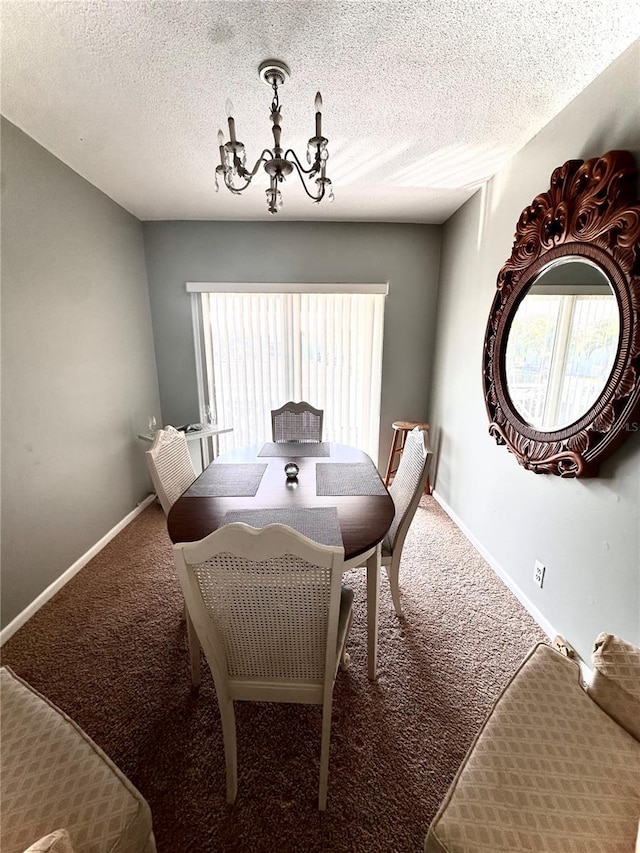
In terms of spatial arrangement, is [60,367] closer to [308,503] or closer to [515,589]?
[308,503]

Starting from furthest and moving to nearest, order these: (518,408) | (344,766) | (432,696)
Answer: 1. (518,408)
2. (432,696)
3. (344,766)

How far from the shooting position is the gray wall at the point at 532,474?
1361 millimetres

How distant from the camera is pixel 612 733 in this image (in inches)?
35.0

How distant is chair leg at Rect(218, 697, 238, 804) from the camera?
1086mm

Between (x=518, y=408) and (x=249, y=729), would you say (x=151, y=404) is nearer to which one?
(x=249, y=729)

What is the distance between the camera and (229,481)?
1.88 metres

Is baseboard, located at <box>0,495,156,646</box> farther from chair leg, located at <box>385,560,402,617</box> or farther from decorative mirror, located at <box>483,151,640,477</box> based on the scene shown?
decorative mirror, located at <box>483,151,640,477</box>

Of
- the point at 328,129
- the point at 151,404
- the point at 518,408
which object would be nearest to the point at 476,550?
the point at 518,408

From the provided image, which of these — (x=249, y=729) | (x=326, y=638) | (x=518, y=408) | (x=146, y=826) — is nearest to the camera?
(x=146, y=826)

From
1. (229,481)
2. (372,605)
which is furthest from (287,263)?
(372,605)

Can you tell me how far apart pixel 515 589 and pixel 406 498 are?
3.24 ft

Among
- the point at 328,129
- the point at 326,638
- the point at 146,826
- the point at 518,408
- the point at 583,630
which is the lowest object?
the point at 583,630

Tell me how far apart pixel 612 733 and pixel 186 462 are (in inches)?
79.7

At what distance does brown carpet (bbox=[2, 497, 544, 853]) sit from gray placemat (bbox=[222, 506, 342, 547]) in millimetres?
749
